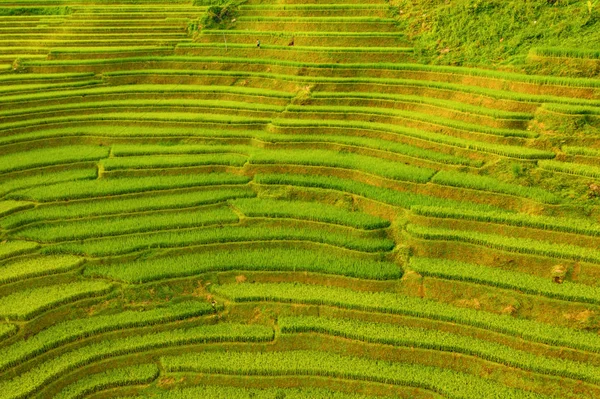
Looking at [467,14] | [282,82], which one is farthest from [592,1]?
[282,82]

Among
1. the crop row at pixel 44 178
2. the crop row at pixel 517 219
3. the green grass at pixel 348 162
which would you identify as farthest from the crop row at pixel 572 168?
the crop row at pixel 44 178

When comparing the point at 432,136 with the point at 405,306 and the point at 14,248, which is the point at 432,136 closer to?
the point at 405,306

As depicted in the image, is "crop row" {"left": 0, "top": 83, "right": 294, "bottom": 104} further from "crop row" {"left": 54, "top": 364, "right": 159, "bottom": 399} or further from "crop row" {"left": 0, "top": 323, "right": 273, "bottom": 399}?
"crop row" {"left": 54, "top": 364, "right": 159, "bottom": 399}

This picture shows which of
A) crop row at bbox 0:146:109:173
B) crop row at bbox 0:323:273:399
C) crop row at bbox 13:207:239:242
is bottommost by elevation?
crop row at bbox 0:323:273:399

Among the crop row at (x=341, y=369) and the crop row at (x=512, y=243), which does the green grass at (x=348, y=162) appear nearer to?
the crop row at (x=512, y=243)

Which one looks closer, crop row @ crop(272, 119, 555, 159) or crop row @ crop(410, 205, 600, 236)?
crop row @ crop(410, 205, 600, 236)

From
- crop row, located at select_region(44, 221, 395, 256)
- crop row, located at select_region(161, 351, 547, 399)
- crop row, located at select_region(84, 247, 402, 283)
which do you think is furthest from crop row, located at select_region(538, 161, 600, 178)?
crop row, located at select_region(161, 351, 547, 399)
